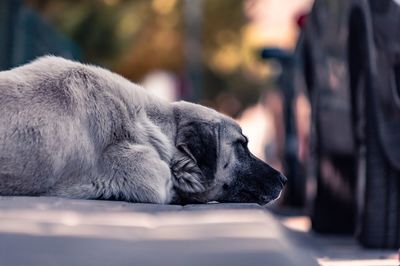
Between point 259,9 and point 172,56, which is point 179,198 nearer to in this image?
point 172,56

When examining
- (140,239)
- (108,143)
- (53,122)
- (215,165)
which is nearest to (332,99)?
(215,165)

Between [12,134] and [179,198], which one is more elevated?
[12,134]

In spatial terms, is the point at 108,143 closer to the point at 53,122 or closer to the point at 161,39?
the point at 53,122

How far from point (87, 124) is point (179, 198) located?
0.64 meters

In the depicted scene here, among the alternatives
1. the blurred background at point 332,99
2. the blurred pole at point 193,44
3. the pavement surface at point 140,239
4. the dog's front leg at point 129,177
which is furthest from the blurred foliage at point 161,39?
the pavement surface at point 140,239

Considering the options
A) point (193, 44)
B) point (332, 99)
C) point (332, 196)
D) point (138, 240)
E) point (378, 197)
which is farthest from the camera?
point (193, 44)

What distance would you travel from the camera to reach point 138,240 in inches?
129

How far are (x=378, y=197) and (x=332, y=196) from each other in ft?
7.11

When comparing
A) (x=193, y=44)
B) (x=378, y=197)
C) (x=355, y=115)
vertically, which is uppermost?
(x=193, y=44)

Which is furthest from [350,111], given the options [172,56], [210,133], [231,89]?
[231,89]

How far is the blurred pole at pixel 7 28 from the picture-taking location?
9375 mm

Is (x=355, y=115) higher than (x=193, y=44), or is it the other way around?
(x=193, y=44)

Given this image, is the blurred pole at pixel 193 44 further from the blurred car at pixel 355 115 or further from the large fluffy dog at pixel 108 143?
the large fluffy dog at pixel 108 143

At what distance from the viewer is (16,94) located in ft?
15.1
